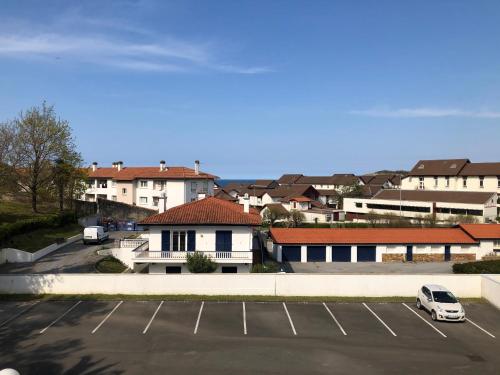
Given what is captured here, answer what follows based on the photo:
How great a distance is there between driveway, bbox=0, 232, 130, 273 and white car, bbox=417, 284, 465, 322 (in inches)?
967

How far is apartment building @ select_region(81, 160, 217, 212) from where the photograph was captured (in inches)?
2586

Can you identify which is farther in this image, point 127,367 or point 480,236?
point 480,236

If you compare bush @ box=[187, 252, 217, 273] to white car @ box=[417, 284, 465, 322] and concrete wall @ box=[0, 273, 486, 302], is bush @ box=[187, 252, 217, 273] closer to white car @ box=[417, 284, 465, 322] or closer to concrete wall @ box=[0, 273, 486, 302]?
concrete wall @ box=[0, 273, 486, 302]

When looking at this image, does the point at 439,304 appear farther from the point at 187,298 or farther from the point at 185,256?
the point at 185,256

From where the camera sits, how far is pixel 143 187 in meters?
69.8

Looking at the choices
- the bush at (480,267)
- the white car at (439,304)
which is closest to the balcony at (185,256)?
the white car at (439,304)

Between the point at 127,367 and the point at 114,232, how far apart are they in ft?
131

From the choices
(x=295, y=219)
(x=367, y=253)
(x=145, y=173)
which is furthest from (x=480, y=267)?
(x=145, y=173)

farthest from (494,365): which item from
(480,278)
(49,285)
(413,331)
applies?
(49,285)

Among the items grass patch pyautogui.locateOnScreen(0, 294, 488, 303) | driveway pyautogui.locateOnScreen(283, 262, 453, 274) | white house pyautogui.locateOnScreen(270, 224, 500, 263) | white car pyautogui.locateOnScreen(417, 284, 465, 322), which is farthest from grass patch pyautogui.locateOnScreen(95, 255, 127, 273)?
white car pyautogui.locateOnScreen(417, 284, 465, 322)

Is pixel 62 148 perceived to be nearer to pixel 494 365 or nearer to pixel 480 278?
pixel 480 278

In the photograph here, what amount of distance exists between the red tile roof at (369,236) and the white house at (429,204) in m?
22.8

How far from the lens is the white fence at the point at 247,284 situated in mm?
30438

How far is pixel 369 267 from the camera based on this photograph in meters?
44.5
